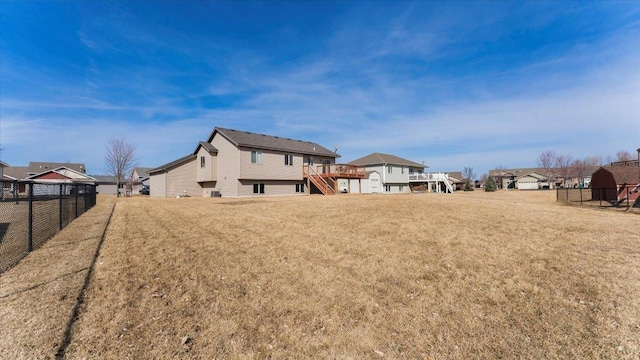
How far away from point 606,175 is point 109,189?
78611mm

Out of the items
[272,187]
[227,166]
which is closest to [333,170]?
[272,187]

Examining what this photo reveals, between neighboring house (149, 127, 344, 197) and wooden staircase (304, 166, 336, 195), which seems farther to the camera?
wooden staircase (304, 166, 336, 195)

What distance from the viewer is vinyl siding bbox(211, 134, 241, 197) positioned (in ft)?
82.9

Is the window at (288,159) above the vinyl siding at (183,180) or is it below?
above

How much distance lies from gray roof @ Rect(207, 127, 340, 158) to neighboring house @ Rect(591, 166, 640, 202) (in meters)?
23.4

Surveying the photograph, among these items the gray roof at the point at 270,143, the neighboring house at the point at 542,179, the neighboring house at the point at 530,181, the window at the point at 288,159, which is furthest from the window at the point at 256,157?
the neighboring house at the point at 530,181

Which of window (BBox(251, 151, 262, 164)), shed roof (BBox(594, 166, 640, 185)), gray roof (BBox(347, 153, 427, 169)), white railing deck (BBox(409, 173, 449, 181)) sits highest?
gray roof (BBox(347, 153, 427, 169))

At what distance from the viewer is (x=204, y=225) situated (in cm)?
970

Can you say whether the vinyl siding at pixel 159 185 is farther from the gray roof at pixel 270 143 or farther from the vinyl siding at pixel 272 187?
the vinyl siding at pixel 272 187

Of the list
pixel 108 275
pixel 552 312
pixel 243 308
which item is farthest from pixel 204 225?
pixel 552 312

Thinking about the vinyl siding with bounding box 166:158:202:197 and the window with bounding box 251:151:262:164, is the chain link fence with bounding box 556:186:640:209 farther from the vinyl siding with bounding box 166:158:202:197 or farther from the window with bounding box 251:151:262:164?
the vinyl siding with bounding box 166:158:202:197

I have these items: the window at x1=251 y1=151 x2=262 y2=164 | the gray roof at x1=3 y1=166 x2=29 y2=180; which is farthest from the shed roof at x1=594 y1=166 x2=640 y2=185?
the gray roof at x1=3 y1=166 x2=29 y2=180

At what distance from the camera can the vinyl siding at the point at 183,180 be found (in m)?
29.8

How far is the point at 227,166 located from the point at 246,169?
86.3 inches
